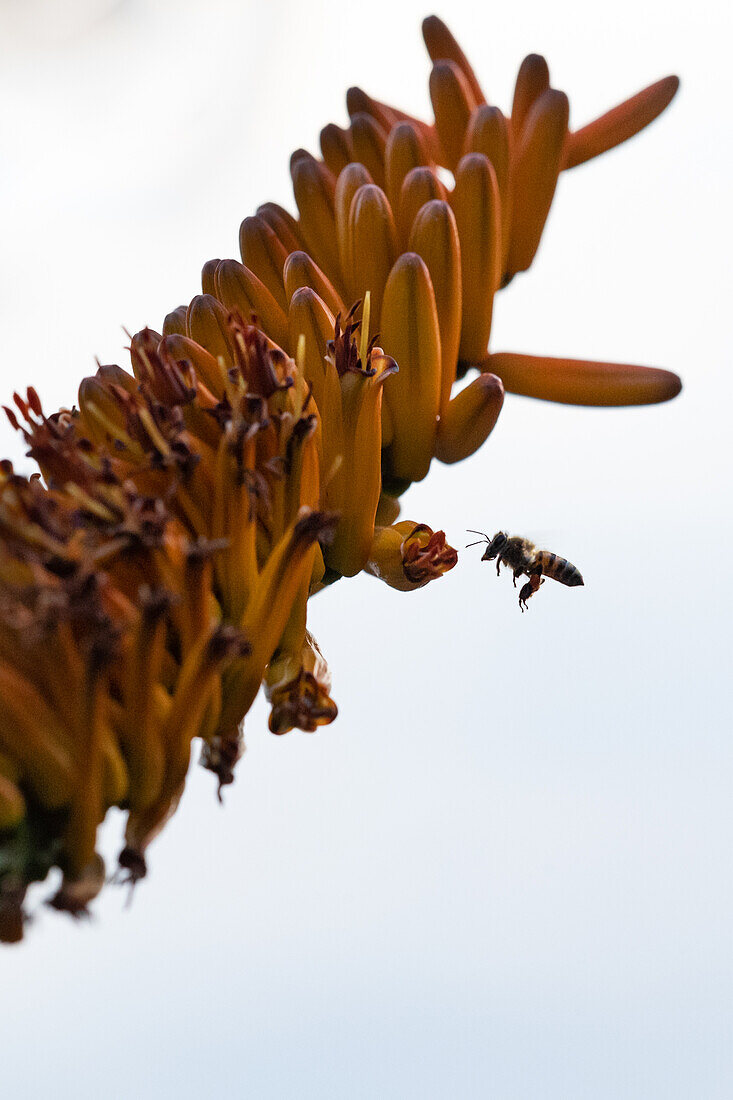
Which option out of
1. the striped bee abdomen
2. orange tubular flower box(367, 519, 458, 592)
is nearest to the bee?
the striped bee abdomen

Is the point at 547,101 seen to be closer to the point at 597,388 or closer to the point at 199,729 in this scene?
the point at 597,388

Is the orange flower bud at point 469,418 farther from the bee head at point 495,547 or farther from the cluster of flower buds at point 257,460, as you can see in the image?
the bee head at point 495,547

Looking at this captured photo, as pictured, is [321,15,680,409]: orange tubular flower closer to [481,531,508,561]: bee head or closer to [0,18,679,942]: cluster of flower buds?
[0,18,679,942]: cluster of flower buds

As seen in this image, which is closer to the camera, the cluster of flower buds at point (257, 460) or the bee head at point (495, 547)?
the cluster of flower buds at point (257, 460)

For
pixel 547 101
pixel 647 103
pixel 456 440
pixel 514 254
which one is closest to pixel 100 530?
pixel 456 440

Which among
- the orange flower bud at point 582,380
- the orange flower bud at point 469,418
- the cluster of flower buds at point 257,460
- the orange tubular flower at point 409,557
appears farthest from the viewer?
the orange flower bud at point 582,380

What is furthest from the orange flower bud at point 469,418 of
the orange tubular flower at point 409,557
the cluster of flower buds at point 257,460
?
the orange tubular flower at point 409,557

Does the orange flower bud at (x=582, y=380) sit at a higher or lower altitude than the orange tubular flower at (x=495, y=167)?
lower

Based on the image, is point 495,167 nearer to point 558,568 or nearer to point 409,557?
point 558,568

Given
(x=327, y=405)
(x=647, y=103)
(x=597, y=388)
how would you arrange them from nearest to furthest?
(x=327, y=405) < (x=597, y=388) < (x=647, y=103)
